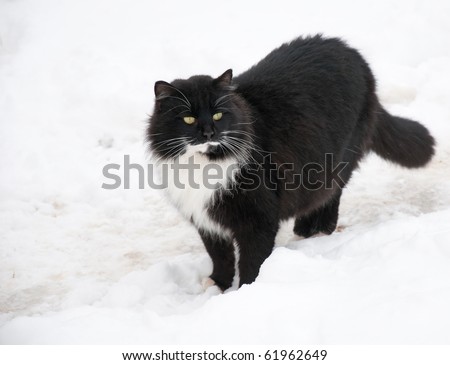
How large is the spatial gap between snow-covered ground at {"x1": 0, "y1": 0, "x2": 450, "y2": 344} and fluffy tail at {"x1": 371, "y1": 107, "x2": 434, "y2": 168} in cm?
21

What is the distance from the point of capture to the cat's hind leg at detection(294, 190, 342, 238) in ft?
12.5

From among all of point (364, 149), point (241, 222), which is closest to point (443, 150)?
point (364, 149)

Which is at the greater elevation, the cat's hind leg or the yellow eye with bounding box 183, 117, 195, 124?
the yellow eye with bounding box 183, 117, 195, 124

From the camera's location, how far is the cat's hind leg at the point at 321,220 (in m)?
3.81

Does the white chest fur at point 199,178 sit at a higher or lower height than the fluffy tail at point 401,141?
lower

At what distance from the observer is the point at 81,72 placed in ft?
18.1

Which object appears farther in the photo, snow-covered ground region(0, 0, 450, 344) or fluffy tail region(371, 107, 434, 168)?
fluffy tail region(371, 107, 434, 168)

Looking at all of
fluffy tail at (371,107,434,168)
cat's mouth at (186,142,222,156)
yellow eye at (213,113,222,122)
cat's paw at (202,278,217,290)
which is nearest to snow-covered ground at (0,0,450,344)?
cat's paw at (202,278,217,290)

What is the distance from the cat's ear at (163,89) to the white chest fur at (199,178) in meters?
0.36

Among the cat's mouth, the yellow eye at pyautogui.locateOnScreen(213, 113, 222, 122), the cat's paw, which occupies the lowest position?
the cat's paw

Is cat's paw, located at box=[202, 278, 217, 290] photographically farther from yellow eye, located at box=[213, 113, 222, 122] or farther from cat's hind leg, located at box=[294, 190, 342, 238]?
Result: yellow eye, located at box=[213, 113, 222, 122]

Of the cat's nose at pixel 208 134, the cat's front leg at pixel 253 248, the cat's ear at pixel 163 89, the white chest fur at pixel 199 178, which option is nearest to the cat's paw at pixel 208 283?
the cat's front leg at pixel 253 248

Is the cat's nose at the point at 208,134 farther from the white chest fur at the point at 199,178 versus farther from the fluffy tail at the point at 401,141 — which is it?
the fluffy tail at the point at 401,141

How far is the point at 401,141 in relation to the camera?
12.6 ft
